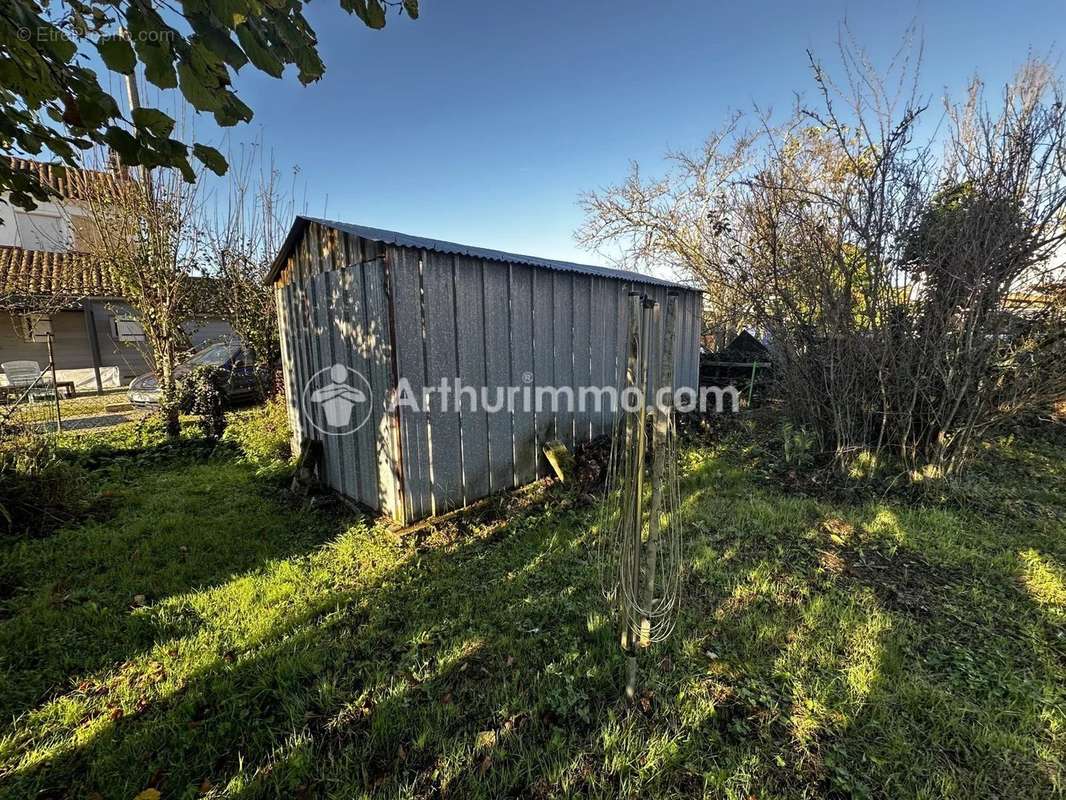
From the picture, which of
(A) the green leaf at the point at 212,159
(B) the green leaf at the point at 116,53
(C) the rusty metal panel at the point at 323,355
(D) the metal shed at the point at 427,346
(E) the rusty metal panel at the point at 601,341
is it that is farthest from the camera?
(E) the rusty metal panel at the point at 601,341

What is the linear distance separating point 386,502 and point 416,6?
3.58 metres

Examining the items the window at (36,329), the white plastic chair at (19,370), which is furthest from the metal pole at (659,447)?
the window at (36,329)

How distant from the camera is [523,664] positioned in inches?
87.2

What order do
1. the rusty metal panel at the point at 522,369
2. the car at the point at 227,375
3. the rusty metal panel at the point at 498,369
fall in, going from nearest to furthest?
the rusty metal panel at the point at 498,369
the rusty metal panel at the point at 522,369
the car at the point at 227,375

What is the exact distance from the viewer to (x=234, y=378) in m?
8.66

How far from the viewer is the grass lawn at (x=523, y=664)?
66.2 inches

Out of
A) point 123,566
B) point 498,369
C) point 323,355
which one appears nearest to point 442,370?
point 498,369

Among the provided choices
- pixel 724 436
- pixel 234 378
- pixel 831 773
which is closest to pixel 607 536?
pixel 831 773

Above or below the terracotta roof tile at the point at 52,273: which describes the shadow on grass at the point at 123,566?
below

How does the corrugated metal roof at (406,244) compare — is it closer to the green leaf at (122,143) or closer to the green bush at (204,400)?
the green leaf at (122,143)

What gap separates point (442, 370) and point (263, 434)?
4281mm

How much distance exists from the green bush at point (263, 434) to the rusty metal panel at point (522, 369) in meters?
3.24

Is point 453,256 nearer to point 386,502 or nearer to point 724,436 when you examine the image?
point 386,502

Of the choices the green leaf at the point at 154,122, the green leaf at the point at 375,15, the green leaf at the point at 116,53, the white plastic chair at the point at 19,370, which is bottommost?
the white plastic chair at the point at 19,370
